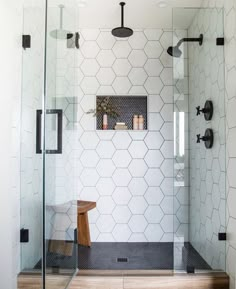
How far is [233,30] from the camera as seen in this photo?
5.93 ft

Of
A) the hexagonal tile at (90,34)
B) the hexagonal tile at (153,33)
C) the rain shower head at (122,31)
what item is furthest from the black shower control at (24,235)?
the hexagonal tile at (153,33)

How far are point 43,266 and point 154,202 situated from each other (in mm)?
1567

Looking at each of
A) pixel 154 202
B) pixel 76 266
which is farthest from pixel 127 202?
pixel 76 266

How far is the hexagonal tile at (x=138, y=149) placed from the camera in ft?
9.46

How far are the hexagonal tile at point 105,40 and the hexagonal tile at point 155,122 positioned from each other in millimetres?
874

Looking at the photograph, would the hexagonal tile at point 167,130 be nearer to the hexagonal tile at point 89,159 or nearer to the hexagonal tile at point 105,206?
the hexagonal tile at point 89,159

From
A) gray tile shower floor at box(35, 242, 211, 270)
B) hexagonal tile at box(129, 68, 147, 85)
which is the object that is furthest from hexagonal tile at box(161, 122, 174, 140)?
gray tile shower floor at box(35, 242, 211, 270)

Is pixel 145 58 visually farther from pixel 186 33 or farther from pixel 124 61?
pixel 186 33

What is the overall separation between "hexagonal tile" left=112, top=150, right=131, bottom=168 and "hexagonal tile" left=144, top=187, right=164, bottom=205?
362 mm

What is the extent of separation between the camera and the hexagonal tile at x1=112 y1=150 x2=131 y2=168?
288 centimetres

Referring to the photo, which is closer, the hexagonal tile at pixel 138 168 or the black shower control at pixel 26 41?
the black shower control at pixel 26 41

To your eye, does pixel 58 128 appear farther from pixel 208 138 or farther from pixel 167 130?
pixel 167 130

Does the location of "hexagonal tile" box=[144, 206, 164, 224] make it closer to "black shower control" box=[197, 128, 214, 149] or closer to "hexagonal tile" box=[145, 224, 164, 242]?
"hexagonal tile" box=[145, 224, 164, 242]

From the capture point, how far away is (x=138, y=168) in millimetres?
2879
